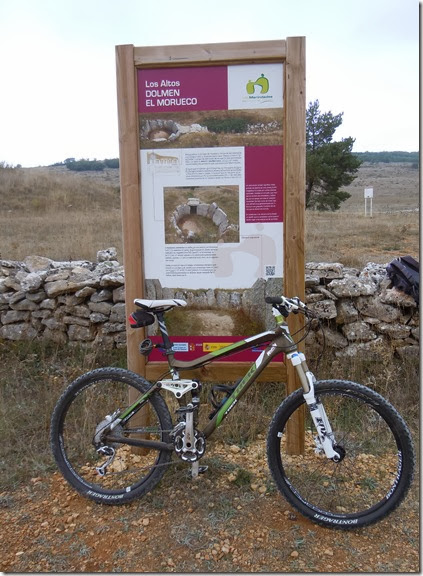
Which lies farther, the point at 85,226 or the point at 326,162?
the point at 326,162

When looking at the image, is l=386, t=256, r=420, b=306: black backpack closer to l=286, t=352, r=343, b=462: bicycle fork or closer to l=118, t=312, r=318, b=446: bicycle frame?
l=118, t=312, r=318, b=446: bicycle frame

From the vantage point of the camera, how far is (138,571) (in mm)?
2697

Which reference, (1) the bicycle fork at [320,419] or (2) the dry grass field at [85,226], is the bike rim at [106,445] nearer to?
(1) the bicycle fork at [320,419]

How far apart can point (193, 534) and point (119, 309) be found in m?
3.40

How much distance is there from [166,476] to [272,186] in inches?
84.3

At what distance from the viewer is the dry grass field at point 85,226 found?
11648mm

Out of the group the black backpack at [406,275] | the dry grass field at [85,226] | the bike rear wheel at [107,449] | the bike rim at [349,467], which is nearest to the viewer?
the bike rim at [349,467]

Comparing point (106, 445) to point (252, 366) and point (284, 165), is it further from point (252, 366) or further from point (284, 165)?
point (284, 165)

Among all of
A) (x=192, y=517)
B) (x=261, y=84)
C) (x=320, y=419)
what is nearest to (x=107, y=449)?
(x=192, y=517)

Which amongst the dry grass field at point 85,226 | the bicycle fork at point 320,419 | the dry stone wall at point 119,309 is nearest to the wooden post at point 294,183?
the bicycle fork at point 320,419

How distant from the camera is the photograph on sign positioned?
11.1ft

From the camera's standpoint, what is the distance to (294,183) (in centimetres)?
337

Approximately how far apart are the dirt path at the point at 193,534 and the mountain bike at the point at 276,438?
128mm

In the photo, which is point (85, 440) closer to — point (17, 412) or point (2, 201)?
point (17, 412)
